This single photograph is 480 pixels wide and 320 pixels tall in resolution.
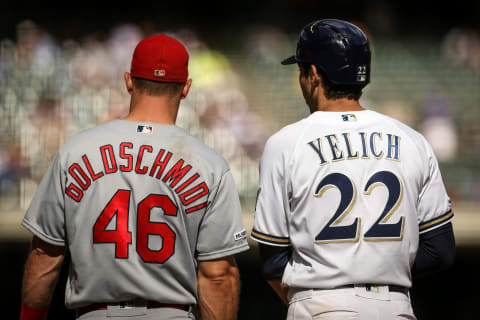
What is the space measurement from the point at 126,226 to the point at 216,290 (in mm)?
435

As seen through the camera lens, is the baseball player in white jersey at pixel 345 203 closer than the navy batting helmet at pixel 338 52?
Yes

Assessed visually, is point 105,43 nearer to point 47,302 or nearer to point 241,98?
point 241,98

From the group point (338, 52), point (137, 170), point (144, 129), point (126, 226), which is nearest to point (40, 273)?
point (126, 226)

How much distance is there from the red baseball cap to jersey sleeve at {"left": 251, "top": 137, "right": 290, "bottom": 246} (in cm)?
46

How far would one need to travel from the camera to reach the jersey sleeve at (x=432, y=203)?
9.70 ft

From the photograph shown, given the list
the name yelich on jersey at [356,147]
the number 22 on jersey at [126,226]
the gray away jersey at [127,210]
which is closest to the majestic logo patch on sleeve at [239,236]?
the gray away jersey at [127,210]

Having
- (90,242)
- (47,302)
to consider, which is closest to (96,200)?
(90,242)

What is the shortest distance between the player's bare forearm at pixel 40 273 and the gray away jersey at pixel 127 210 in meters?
0.06

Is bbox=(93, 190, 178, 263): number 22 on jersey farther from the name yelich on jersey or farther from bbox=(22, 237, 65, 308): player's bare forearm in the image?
the name yelich on jersey

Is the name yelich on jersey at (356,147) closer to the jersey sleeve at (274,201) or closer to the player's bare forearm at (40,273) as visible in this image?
the jersey sleeve at (274,201)

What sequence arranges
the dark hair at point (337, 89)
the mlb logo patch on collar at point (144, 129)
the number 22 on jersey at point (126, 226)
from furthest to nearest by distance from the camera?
the dark hair at point (337, 89) < the mlb logo patch on collar at point (144, 129) < the number 22 on jersey at point (126, 226)

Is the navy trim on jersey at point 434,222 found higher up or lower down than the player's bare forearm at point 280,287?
higher up

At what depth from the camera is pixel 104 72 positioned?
11203 mm

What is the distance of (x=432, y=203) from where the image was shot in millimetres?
2957
